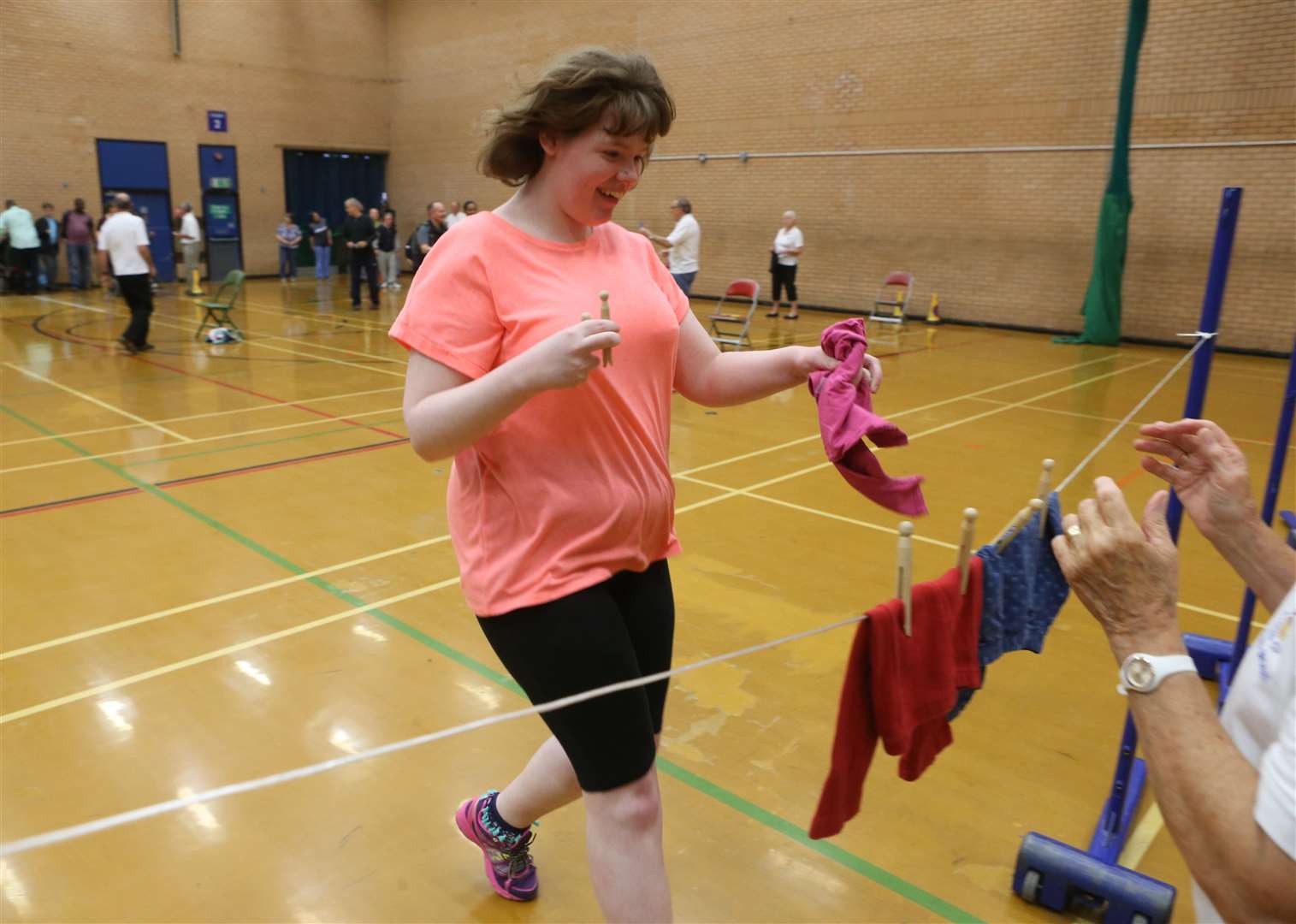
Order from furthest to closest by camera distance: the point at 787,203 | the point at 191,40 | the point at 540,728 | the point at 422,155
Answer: the point at 422,155 < the point at 191,40 < the point at 787,203 < the point at 540,728

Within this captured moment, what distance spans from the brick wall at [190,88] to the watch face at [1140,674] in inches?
811

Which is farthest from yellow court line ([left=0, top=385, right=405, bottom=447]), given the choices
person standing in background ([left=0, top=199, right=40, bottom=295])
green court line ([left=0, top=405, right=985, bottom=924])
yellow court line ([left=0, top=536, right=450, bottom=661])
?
person standing in background ([left=0, top=199, right=40, bottom=295])

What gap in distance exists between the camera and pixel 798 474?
19.5ft

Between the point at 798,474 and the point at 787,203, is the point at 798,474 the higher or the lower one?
the lower one

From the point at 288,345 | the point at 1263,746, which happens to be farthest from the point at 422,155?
the point at 1263,746

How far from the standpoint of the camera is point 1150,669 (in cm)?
120

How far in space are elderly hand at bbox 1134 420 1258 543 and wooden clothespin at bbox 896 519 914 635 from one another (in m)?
0.54

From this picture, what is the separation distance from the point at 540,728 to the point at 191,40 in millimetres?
20346

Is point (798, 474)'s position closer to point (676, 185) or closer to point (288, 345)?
point (288, 345)

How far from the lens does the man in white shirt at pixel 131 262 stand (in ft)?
32.3

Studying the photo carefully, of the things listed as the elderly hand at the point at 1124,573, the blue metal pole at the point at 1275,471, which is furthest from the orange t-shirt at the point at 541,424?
the blue metal pole at the point at 1275,471

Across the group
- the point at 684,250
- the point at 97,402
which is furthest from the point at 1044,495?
the point at 684,250

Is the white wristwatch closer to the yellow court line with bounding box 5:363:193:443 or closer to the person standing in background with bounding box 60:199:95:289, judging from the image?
the yellow court line with bounding box 5:363:193:443

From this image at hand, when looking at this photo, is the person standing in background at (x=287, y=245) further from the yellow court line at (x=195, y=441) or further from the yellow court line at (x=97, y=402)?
the yellow court line at (x=195, y=441)
